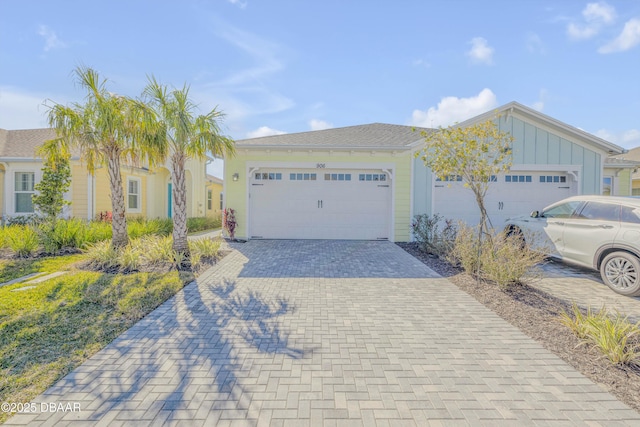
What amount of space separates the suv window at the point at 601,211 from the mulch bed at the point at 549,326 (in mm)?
1950

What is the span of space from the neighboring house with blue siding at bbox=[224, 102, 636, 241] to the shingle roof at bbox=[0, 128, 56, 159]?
875cm

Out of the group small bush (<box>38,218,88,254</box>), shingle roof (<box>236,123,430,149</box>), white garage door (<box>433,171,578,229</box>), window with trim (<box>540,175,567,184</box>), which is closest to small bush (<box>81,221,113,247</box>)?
small bush (<box>38,218,88,254</box>)

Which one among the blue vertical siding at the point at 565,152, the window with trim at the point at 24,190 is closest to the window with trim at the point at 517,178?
the blue vertical siding at the point at 565,152

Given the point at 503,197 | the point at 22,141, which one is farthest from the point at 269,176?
the point at 22,141

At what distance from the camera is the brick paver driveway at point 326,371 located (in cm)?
224

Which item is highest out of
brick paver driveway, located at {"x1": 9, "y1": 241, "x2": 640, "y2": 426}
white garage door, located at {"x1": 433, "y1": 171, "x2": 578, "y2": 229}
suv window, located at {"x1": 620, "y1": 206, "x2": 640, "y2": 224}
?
white garage door, located at {"x1": 433, "y1": 171, "x2": 578, "y2": 229}

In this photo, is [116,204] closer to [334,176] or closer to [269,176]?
[269,176]

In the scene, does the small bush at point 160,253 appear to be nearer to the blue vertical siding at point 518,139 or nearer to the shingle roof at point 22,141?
the shingle roof at point 22,141

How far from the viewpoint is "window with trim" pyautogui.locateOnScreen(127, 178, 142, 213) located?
530 inches

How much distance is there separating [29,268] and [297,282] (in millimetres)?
6226

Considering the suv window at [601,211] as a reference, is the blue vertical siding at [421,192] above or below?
above

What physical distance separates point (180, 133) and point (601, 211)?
8.81 meters

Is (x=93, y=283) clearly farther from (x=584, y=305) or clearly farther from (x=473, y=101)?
(x=473, y=101)

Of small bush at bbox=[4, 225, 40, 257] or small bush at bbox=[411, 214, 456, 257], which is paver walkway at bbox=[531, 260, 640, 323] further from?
small bush at bbox=[4, 225, 40, 257]
